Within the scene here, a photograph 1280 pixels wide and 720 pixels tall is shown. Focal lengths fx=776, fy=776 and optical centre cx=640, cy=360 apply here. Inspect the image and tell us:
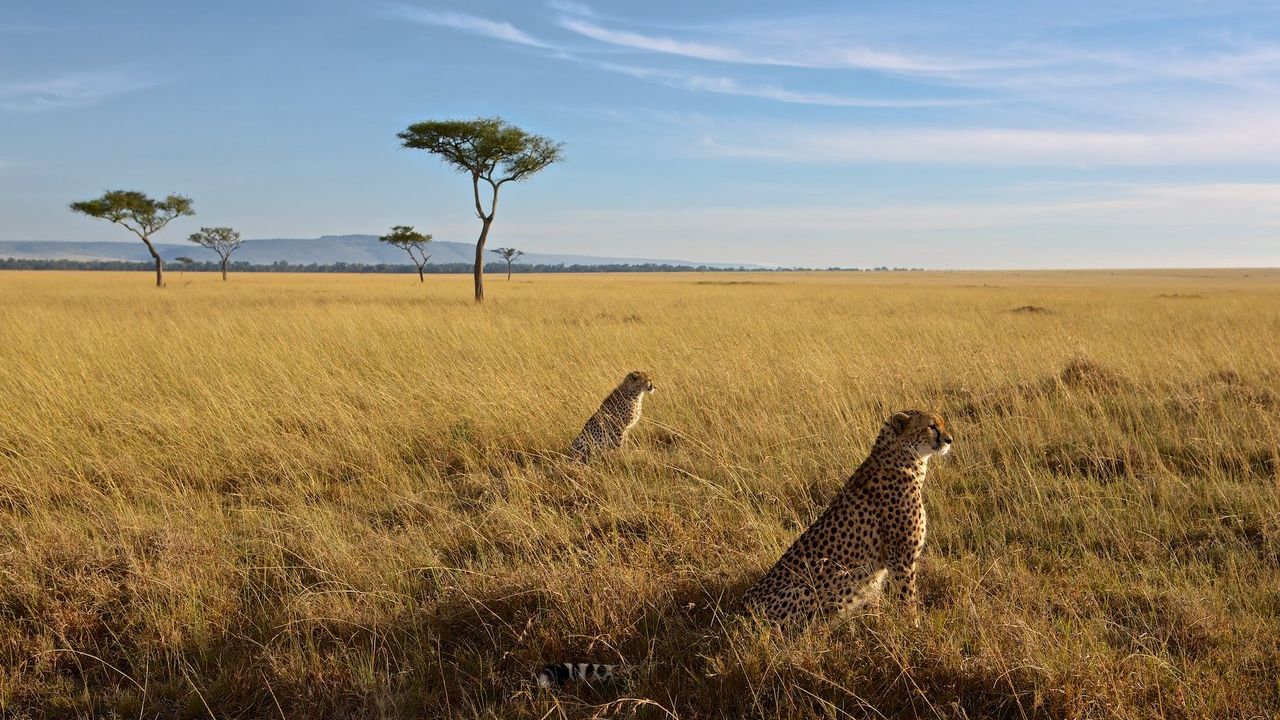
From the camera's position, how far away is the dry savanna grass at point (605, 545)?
2607 mm

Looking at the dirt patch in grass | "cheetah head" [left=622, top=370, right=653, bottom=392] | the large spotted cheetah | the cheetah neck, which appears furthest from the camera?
the dirt patch in grass

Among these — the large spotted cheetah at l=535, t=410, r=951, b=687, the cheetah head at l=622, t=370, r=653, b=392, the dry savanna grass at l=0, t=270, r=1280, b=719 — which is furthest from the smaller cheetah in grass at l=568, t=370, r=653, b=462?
the large spotted cheetah at l=535, t=410, r=951, b=687

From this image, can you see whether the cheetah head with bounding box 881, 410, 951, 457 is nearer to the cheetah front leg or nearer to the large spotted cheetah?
the large spotted cheetah

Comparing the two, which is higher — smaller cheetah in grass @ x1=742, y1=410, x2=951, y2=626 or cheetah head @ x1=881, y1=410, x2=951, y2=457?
cheetah head @ x1=881, y1=410, x2=951, y2=457

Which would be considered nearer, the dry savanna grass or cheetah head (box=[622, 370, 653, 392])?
the dry savanna grass

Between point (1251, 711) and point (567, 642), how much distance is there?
7.31 ft

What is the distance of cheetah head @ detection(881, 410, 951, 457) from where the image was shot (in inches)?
116

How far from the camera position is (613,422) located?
5230 mm

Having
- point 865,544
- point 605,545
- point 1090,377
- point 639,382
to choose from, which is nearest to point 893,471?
point 865,544

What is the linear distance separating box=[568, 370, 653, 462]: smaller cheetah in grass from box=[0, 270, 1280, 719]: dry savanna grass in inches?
7.5

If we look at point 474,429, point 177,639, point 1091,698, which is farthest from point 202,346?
point 1091,698

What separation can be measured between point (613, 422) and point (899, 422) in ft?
8.20

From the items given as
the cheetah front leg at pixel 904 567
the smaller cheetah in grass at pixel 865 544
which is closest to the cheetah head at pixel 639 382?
the smaller cheetah in grass at pixel 865 544

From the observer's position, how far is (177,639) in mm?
2986
